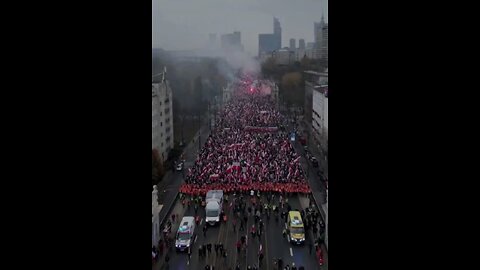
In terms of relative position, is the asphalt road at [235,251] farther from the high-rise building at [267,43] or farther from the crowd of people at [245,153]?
the high-rise building at [267,43]

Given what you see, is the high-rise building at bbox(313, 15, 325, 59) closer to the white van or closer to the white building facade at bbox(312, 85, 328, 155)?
the white building facade at bbox(312, 85, 328, 155)

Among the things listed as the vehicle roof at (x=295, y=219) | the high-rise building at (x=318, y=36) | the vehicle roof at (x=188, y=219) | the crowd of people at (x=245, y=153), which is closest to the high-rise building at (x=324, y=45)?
the high-rise building at (x=318, y=36)

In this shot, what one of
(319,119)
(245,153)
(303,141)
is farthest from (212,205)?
(319,119)

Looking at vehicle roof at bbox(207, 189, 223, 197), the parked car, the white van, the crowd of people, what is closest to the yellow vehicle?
the crowd of people
